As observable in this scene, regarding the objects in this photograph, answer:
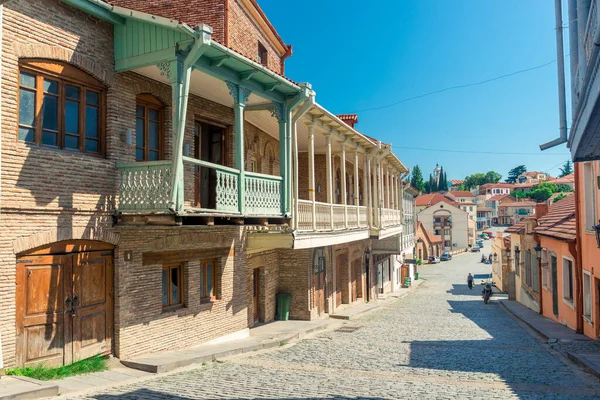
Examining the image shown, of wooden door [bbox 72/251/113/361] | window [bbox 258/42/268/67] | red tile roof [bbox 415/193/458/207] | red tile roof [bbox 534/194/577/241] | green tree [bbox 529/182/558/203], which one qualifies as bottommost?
wooden door [bbox 72/251/113/361]

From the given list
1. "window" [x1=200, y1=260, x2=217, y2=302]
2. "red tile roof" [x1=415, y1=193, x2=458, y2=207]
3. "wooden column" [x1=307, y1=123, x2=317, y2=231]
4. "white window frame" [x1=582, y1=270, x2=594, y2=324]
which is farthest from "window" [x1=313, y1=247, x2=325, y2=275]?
"red tile roof" [x1=415, y1=193, x2=458, y2=207]

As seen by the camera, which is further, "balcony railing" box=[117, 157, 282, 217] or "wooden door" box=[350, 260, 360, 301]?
"wooden door" box=[350, 260, 360, 301]

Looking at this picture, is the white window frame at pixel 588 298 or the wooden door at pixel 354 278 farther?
the wooden door at pixel 354 278

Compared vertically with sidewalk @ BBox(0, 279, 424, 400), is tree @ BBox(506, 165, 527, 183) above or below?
above

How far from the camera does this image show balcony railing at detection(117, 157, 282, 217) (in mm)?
8031

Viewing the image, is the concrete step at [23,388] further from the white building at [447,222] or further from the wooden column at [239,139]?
the white building at [447,222]

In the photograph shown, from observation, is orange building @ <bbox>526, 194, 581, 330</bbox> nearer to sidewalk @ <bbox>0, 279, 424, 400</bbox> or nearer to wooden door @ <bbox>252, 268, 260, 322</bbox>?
sidewalk @ <bbox>0, 279, 424, 400</bbox>

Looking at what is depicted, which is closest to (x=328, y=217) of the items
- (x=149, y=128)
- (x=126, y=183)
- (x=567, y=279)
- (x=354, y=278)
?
(x=149, y=128)

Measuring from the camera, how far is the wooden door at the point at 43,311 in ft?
23.7

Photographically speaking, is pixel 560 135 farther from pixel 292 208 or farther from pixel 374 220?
pixel 374 220

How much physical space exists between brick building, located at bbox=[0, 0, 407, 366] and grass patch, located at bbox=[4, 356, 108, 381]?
0.50 ft

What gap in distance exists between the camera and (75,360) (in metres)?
7.96

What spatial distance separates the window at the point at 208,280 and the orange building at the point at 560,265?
10.3 meters

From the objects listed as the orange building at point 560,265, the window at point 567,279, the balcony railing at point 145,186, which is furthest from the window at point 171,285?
the window at point 567,279
